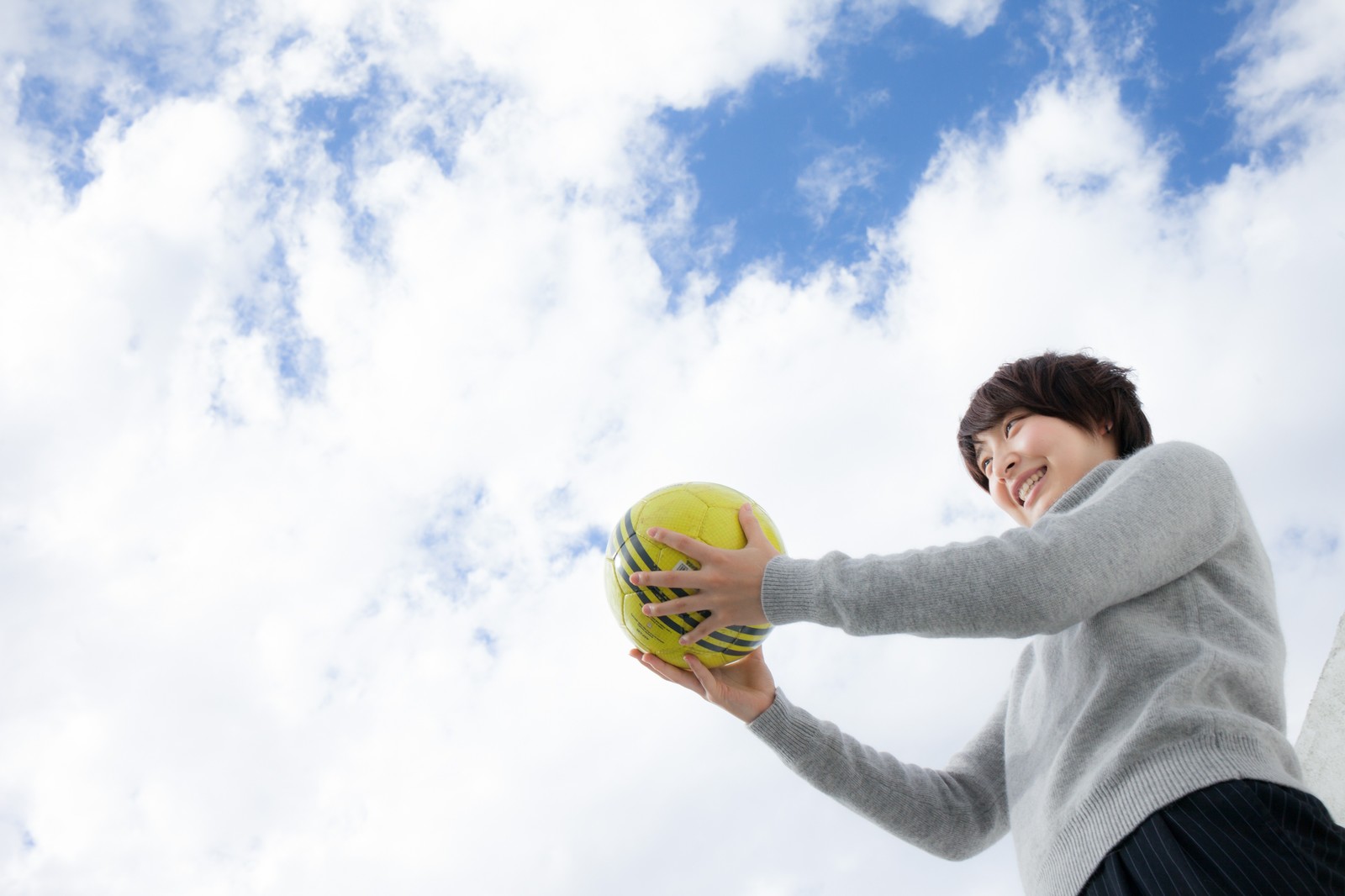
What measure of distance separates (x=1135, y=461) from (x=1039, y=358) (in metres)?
0.75

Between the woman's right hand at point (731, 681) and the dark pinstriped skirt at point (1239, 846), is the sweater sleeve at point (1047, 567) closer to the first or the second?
the dark pinstriped skirt at point (1239, 846)

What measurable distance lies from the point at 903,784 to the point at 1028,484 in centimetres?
106

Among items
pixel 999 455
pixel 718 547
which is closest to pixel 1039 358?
pixel 999 455

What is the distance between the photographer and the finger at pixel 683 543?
8.36 ft

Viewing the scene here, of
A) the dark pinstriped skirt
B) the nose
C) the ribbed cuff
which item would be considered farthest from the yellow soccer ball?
the dark pinstriped skirt

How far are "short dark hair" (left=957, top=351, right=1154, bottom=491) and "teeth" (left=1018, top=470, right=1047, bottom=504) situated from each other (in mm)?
187

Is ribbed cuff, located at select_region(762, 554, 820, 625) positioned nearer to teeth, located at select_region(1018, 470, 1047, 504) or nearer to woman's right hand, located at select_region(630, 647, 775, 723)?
woman's right hand, located at select_region(630, 647, 775, 723)

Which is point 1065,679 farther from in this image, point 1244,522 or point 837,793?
point 837,793

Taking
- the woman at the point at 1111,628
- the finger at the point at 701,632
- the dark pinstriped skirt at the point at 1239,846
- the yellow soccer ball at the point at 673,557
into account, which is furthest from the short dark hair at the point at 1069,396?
the dark pinstriped skirt at the point at 1239,846

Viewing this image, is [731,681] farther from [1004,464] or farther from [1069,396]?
[1069,396]

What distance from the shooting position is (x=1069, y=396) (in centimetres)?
284

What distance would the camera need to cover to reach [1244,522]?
94.7 inches

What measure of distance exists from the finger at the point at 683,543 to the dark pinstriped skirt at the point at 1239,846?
117 centimetres

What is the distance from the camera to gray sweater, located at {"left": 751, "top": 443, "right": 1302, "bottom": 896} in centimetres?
201
